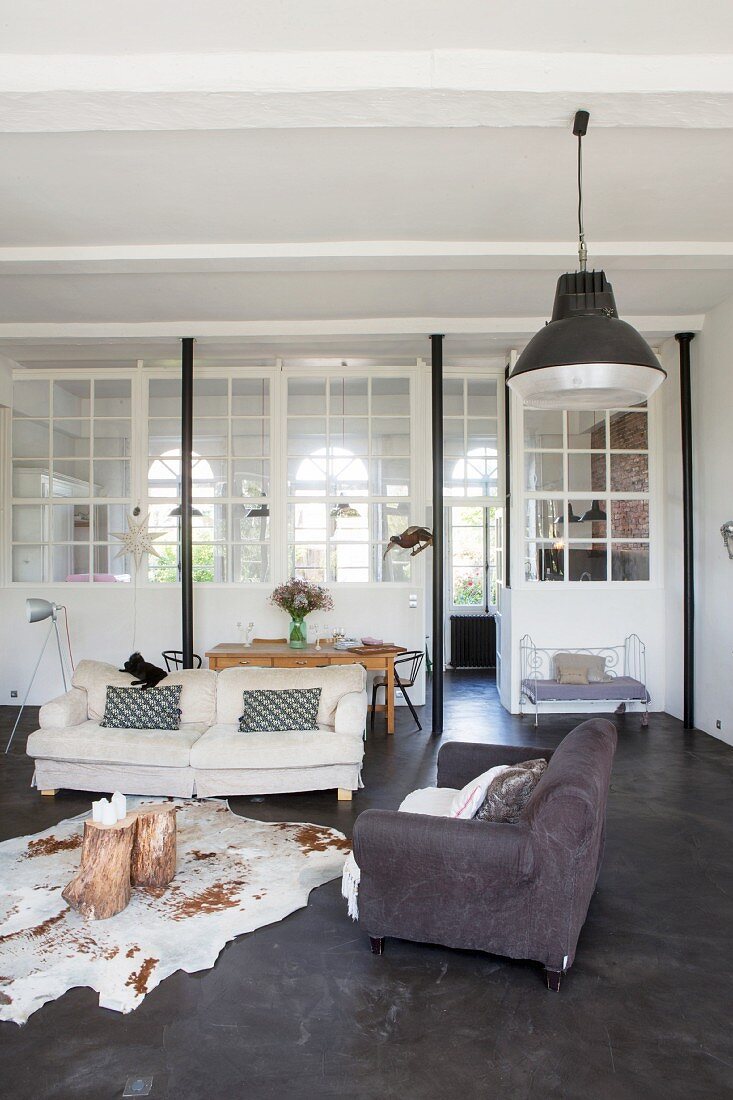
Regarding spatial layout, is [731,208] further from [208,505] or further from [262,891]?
[208,505]

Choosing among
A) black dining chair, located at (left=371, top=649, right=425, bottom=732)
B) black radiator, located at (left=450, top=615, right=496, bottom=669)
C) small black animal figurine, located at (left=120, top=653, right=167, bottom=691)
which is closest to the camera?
small black animal figurine, located at (left=120, top=653, right=167, bottom=691)

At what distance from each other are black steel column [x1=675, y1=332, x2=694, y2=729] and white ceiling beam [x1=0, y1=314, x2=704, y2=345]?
Answer: 0.33 m

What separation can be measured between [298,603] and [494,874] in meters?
5.01

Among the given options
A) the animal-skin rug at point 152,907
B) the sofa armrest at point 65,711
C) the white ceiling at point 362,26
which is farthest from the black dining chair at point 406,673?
the white ceiling at point 362,26

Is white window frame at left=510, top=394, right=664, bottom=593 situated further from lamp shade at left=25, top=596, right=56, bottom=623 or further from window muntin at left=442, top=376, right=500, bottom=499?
lamp shade at left=25, top=596, right=56, bottom=623

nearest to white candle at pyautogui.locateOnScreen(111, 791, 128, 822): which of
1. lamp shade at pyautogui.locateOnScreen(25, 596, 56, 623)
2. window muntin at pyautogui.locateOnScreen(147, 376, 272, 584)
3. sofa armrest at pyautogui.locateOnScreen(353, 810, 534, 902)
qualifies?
sofa armrest at pyautogui.locateOnScreen(353, 810, 534, 902)

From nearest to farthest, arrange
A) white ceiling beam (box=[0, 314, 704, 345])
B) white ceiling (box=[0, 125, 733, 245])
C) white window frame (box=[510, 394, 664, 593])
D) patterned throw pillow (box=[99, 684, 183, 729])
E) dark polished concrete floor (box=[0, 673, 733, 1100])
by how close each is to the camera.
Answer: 1. dark polished concrete floor (box=[0, 673, 733, 1100])
2. white ceiling (box=[0, 125, 733, 245])
3. patterned throw pillow (box=[99, 684, 183, 729])
4. white ceiling beam (box=[0, 314, 704, 345])
5. white window frame (box=[510, 394, 664, 593])

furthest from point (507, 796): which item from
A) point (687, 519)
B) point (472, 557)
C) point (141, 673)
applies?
point (472, 557)

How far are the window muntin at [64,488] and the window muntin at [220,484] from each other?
363mm

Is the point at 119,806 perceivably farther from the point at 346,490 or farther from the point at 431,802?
the point at 346,490

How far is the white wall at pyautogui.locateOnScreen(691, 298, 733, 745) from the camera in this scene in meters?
6.84

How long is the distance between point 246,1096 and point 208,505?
22.2ft

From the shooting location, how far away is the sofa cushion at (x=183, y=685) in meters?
5.90

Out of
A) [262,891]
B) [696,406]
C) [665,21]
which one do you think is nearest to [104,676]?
[262,891]
